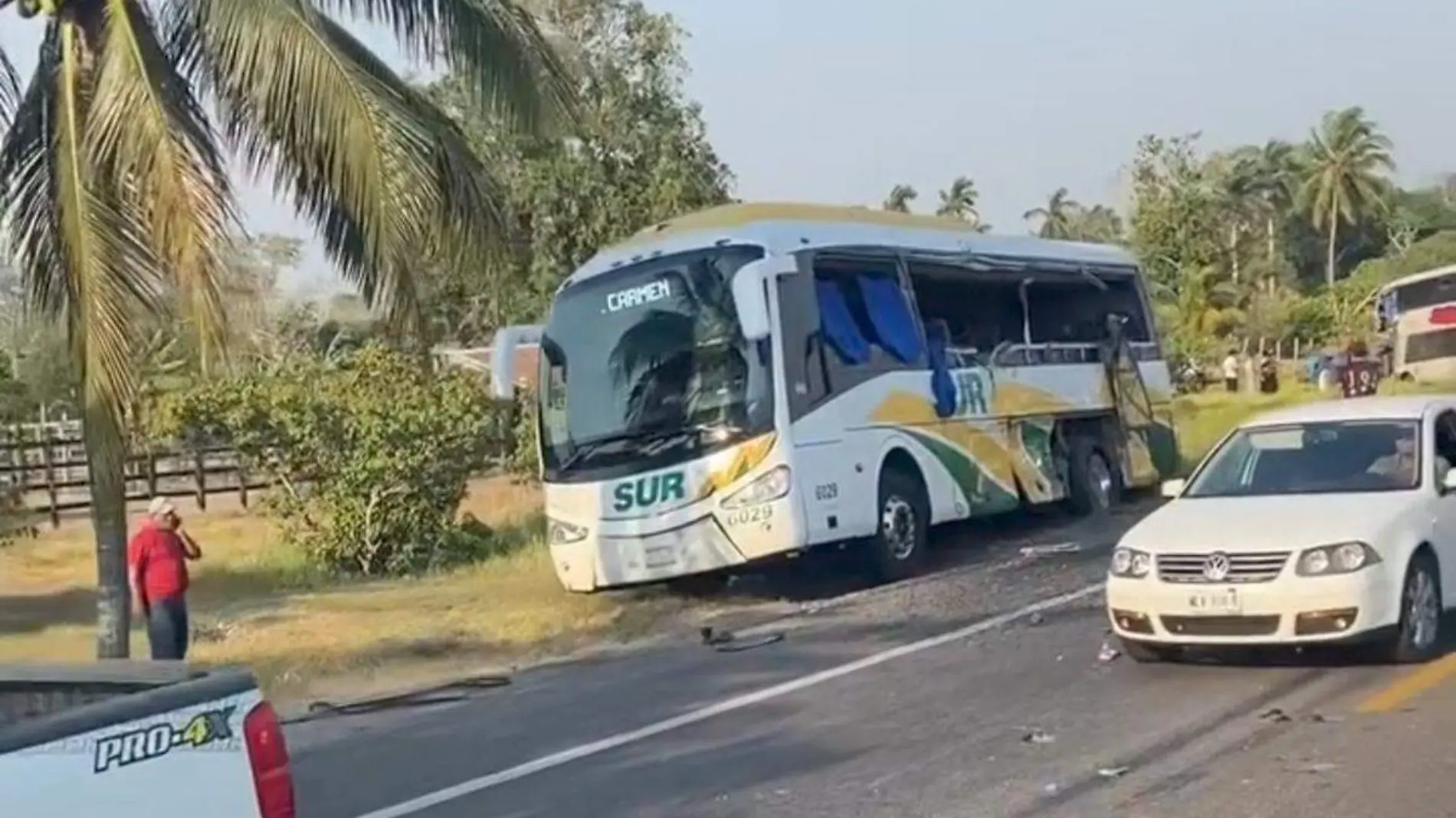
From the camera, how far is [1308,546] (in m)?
11.3

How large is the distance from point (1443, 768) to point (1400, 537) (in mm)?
2684

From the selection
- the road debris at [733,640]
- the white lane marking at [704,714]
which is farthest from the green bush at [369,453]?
the white lane marking at [704,714]

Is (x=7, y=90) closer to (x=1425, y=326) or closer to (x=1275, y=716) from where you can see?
(x=1275, y=716)

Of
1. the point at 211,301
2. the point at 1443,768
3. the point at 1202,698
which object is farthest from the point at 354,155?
the point at 1443,768

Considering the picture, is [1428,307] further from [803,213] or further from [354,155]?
[354,155]

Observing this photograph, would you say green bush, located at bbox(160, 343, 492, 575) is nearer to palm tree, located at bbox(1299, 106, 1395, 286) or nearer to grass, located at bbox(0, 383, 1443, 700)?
grass, located at bbox(0, 383, 1443, 700)

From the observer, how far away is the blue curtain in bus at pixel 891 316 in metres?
19.4

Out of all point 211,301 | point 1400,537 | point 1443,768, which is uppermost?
point 211,301

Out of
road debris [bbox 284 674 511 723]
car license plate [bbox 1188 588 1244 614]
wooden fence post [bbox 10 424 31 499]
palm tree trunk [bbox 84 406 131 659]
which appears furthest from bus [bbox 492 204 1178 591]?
wooden fence post [bbox 10 424 31 499]

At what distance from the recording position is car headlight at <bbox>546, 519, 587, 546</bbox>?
18203 millimetres

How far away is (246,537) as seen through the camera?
3123cm

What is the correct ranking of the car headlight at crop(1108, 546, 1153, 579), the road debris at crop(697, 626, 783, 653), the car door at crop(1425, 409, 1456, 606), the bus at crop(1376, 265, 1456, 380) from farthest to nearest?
the bus at crop(1376, 265, 1456, 380)
the road debris at crop(697, 626, 783, 653)
the car door at crop(1425, 409, 1456, 606)
the car headlight at crop(1108, 546, 1153, 579)

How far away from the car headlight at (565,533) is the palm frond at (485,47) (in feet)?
13.3

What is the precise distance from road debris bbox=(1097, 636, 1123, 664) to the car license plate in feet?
4.02
